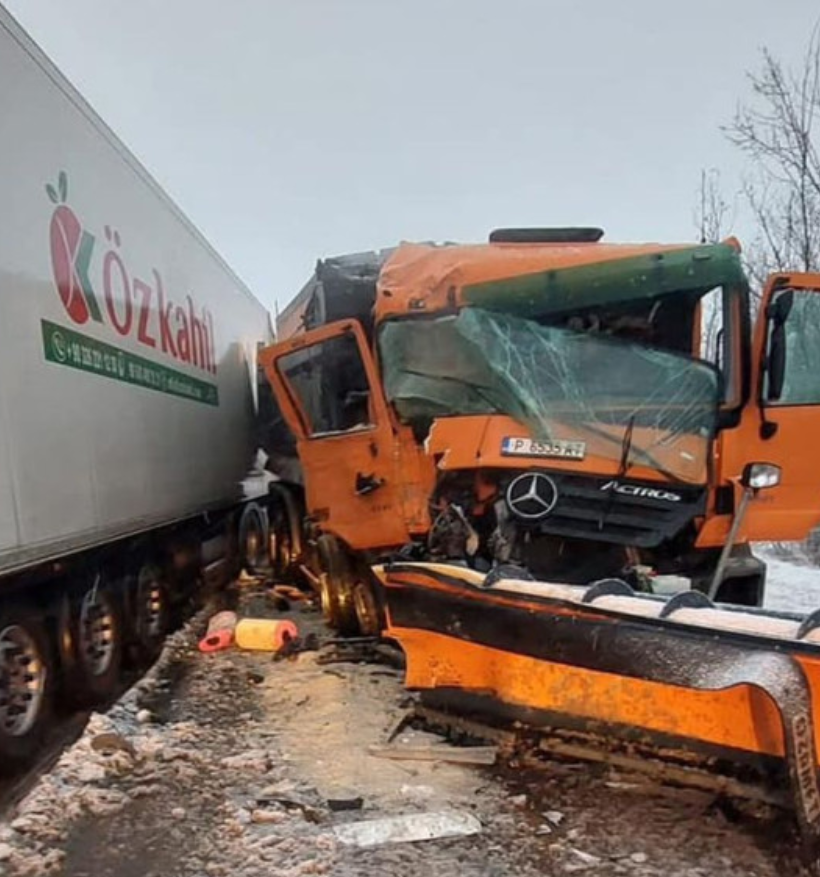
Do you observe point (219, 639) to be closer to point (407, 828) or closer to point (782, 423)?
point (407, 828)

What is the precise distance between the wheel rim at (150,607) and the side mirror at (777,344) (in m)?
4.91

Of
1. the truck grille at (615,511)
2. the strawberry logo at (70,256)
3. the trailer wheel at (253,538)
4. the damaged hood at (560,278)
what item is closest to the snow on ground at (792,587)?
the truck grille at (615,511)

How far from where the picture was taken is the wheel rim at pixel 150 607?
7020 millimetres

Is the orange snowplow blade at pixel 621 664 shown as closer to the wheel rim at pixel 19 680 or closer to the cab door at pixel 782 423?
the cab door at pixel 782 423

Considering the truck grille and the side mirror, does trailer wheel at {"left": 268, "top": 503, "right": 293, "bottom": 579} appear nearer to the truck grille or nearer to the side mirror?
the truck grille

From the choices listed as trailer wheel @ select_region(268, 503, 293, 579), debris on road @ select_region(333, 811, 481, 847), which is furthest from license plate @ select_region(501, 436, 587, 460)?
trailer wheel @ select_region(268, 503, 293, 579)

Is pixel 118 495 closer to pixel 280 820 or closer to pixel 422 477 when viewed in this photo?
pixel 422 477

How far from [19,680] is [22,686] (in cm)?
4

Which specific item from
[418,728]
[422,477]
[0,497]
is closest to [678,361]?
[422,477]

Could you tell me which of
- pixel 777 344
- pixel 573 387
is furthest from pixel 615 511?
pixel 777 344

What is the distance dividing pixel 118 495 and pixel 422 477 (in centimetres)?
212

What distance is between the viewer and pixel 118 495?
230 inches

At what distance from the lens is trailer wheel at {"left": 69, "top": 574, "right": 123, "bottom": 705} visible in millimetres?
5492

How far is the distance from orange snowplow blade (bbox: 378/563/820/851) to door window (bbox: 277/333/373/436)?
5.82ft
